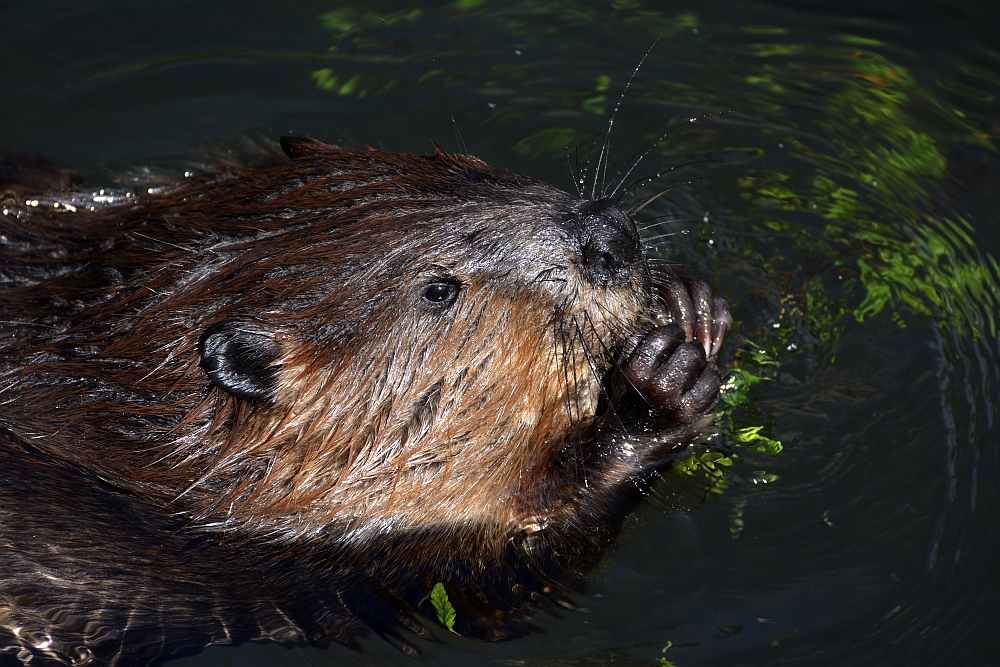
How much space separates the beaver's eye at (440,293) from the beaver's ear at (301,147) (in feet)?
2.31

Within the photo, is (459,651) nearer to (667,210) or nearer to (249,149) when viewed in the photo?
(249,149)

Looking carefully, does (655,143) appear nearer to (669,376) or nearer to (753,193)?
(753,193)

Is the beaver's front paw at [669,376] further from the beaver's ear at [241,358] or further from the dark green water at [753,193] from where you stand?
the beaver's ear at [241,358]

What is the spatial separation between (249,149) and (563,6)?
2.38m

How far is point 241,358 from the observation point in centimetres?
276

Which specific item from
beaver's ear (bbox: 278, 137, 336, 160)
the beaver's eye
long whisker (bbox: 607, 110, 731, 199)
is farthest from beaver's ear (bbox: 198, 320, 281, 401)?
long whisker (bbox: 607, 110, 731, 199)

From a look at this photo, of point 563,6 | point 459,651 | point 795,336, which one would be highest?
point 563,6

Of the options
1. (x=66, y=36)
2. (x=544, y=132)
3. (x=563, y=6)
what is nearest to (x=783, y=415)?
(x=544, y=132)

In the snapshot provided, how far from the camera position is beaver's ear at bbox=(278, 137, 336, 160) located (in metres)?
3.30

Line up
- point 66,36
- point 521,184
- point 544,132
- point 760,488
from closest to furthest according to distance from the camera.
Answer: point 521,184 → point 760,488 → point 544,132 → point 66,36

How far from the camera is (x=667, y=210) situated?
4.64m

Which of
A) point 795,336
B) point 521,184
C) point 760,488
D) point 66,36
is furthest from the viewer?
point 66,36

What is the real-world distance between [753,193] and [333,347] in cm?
252

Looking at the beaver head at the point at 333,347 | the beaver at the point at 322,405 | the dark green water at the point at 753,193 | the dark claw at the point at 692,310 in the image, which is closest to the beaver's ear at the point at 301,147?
the beaver at the point at 322,405
